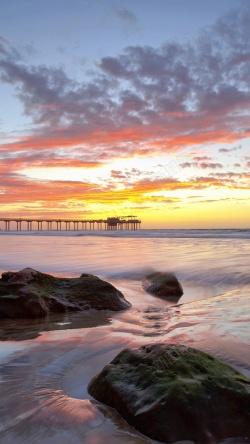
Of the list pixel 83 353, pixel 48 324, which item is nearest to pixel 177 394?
pixel 83 353

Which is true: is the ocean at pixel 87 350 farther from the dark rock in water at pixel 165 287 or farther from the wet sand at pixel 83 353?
the dark rock in water at pixel 165 287

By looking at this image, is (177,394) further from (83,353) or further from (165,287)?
(165,287)

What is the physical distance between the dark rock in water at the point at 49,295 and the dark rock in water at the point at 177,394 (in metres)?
2.95

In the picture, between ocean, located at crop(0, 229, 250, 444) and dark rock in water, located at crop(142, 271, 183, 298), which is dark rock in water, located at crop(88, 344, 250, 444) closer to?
ocean, located at crop(0, 229, 250, 444)

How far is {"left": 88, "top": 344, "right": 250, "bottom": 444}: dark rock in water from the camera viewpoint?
7.98ft

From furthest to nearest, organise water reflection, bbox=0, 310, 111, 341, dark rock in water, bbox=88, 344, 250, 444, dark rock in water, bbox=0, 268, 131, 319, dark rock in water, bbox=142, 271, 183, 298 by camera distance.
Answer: dark rock in water, bbox=142, 271, 183, 298 < dark rock in water, bbox=0, 268, 131, 319 < water reflection, bbox=0, 310, 111, 341 < dark rock in water, bbox=88, 344, 250, 444

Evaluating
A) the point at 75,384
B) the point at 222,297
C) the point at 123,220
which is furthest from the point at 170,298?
the point at 123,220

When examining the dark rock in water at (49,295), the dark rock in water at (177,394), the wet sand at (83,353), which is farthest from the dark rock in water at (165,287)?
the dark rock in water at (177,394)

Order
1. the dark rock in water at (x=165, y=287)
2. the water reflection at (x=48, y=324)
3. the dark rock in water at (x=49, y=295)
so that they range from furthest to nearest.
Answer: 1. the dark rock in water at (x=165, y=287)
2. the dark rock in water at (x=49, y=295)
3. the water reflection at (x=48, y=324)

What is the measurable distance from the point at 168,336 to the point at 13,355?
178cm

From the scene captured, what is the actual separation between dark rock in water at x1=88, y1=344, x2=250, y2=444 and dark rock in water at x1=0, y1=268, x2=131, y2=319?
2.95 m

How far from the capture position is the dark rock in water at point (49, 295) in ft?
19.1

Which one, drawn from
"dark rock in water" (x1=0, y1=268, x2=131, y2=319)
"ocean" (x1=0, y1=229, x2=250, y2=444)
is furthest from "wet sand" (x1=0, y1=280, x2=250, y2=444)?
"dark rock in water" (x1=0, y1=268, x2=131, y2=319)

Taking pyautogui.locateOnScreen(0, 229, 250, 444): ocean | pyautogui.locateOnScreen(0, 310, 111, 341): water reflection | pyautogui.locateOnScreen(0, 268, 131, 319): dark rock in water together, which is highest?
pyautogui.locateOnScreen(0, 268, 131, 319): dark rock in water
